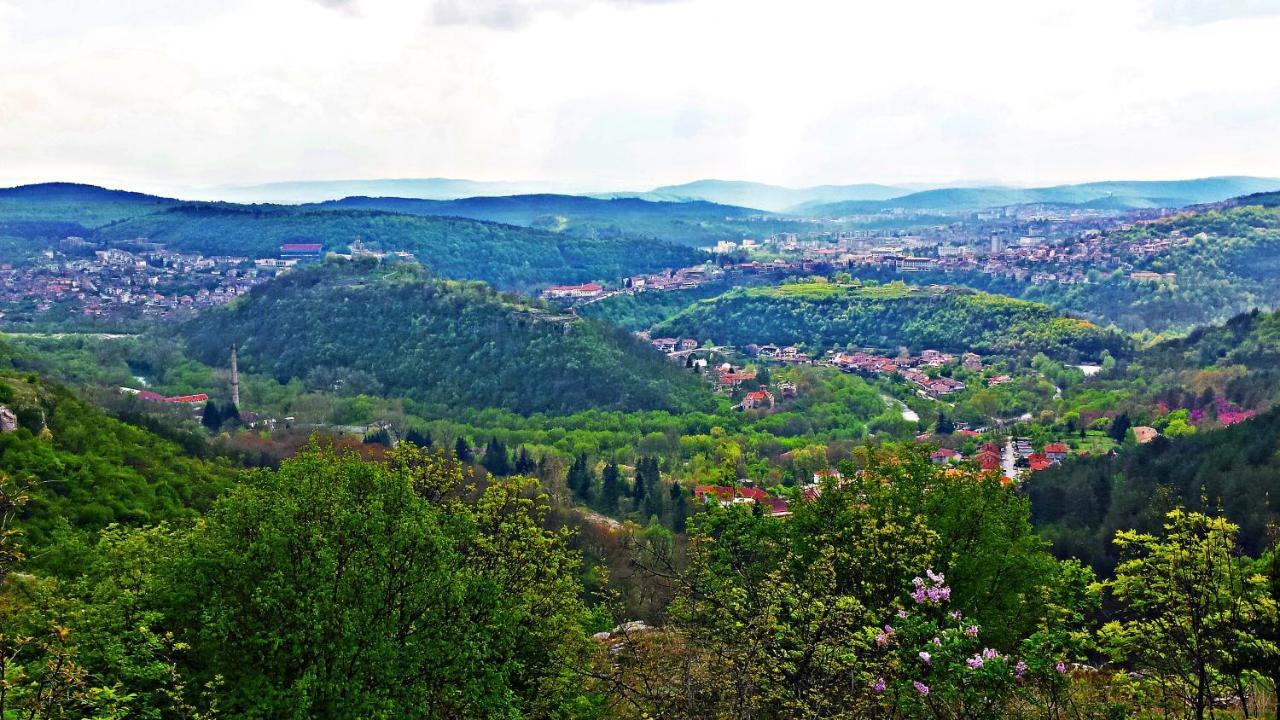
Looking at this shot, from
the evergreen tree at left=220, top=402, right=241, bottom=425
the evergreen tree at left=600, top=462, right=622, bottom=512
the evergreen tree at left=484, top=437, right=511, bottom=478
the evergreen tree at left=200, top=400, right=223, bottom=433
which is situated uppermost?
the evergreen tree at left=200, top=400, right=223, bottom=433

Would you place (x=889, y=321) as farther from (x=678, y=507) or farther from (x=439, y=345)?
(x=678, y=507)

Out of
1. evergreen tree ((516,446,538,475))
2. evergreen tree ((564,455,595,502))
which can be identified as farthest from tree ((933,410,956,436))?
evergreen tree ((516,446,538,475))

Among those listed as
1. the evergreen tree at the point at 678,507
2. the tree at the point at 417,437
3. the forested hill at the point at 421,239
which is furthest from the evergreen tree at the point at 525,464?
the forested hill at the point at 421,239

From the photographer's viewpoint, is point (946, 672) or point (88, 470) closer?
point (946, 672)

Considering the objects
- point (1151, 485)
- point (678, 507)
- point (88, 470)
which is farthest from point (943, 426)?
point (88, 470)

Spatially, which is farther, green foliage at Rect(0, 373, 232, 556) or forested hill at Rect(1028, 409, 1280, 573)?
forested hill at Rect(1028, 409, 1280, 573)

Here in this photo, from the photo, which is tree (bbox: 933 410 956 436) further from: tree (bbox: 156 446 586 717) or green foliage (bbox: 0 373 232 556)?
tree (bbox: 156 446 586 717)

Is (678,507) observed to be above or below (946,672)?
below
